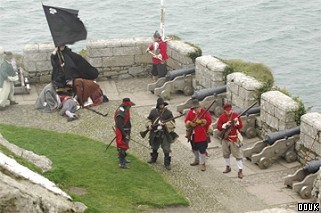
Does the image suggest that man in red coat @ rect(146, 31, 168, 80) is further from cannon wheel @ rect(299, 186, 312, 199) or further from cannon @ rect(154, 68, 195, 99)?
cannon wheel @ rect(299, 186, 312, 199)

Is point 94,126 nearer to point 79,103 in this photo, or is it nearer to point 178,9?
point 79,103

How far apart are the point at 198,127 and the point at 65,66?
5535 mm

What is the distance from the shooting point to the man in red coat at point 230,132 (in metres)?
15.3

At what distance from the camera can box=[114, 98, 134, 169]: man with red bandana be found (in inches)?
595

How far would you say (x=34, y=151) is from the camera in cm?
1586

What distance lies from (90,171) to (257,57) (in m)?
30.7

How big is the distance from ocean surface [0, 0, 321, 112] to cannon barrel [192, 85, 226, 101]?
810 inches

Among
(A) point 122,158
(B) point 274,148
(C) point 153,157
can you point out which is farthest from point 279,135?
(A) point 122,158

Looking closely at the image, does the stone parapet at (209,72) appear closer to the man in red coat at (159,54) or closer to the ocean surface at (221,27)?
the man in red coat at (159,54)

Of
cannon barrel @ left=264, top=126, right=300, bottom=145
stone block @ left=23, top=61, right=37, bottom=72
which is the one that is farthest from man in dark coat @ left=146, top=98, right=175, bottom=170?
stone block @ left=23, top=61, right=37, bottom=72

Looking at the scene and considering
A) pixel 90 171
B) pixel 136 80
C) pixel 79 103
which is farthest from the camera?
pixel 136 80

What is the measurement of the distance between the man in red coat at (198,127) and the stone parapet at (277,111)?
201cm

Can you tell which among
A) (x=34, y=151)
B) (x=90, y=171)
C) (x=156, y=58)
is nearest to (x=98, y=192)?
(x=90, y=171)

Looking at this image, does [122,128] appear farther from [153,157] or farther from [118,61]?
[118,61]
